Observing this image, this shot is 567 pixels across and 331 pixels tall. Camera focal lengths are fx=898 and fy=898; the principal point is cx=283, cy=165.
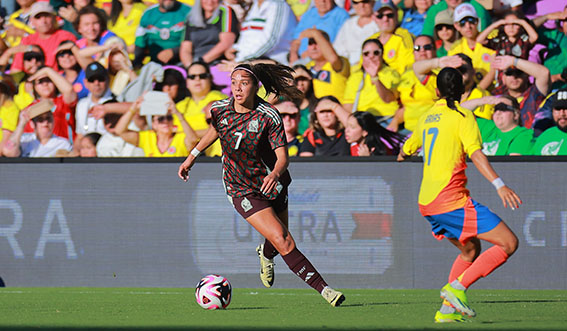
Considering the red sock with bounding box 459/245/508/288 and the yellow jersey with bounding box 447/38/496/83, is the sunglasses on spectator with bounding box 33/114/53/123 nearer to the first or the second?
the yellow jersey with bounding box 447/38/496/83

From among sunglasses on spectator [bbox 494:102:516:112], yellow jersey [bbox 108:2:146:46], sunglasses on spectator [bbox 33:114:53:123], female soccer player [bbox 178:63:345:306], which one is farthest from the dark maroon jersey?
yellow jersey [bbox 108:2:146:46]

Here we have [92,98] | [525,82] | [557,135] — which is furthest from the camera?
[92,98]

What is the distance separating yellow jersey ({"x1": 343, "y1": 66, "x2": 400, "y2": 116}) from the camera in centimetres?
1203

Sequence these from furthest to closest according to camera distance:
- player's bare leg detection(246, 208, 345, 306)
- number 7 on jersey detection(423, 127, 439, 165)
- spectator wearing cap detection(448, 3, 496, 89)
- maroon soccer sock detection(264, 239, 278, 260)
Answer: spectator wearing cap detection(448, 3, 496, 89), maroon soccer sock detection(264, 239, 278, 260), player's bare leg detection(246, 208, 345, 306), number 7 on jersey detection(423, 127, 439, 165)

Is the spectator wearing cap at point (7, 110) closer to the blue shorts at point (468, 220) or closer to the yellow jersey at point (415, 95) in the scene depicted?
the yellow jersey at point (415, 95)

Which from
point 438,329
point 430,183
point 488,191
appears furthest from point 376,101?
point 438,329

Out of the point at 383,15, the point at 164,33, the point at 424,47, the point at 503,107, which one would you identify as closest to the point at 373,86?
the point at 424,47

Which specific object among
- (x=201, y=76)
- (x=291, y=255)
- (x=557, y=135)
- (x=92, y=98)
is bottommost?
(x=557, y=135)

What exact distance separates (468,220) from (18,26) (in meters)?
9.98

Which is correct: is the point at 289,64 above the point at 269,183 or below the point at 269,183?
below

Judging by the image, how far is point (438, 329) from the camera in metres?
5.85

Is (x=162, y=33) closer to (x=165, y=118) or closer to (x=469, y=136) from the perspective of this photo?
(x=165, y=118)

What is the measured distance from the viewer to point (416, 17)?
12.6m

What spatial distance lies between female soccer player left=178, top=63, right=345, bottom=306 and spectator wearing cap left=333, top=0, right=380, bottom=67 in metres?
4.78
